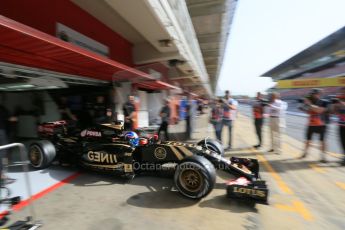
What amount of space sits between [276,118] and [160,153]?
12.9 ft

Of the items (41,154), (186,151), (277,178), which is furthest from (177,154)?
(41,154)

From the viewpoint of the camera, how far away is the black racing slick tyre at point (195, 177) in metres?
3.70

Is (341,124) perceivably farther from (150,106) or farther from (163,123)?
(150,106)

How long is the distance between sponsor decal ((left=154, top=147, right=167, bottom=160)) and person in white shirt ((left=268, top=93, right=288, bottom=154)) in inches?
150

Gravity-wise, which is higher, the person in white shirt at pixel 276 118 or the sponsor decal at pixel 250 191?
→ the person in white shirt at pixel 276 118

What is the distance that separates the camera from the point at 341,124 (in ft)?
19.0

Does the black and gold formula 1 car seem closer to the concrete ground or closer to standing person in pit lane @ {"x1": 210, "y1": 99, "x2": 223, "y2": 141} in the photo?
the concrete ground

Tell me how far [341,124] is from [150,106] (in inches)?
440

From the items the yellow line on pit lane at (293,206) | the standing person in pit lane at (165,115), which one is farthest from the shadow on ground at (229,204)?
the standing person in pit lane at (165,115)

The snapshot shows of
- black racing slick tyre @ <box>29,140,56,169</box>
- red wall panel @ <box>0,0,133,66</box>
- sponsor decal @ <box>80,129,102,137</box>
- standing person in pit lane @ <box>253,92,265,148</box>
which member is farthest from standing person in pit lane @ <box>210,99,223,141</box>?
black racing slick tyre @ <box>29,140,56,169</box>

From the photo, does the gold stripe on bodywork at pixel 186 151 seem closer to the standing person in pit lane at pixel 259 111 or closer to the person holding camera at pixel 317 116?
the person holding camera at pixel 317 116

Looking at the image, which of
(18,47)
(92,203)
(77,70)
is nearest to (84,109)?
(77,70)

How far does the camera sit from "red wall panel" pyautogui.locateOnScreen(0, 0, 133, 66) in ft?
16.3

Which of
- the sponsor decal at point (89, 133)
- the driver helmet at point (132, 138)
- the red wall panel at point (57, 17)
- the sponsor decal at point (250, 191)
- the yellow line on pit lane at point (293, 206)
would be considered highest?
the red wall panel at point (57, 17)
